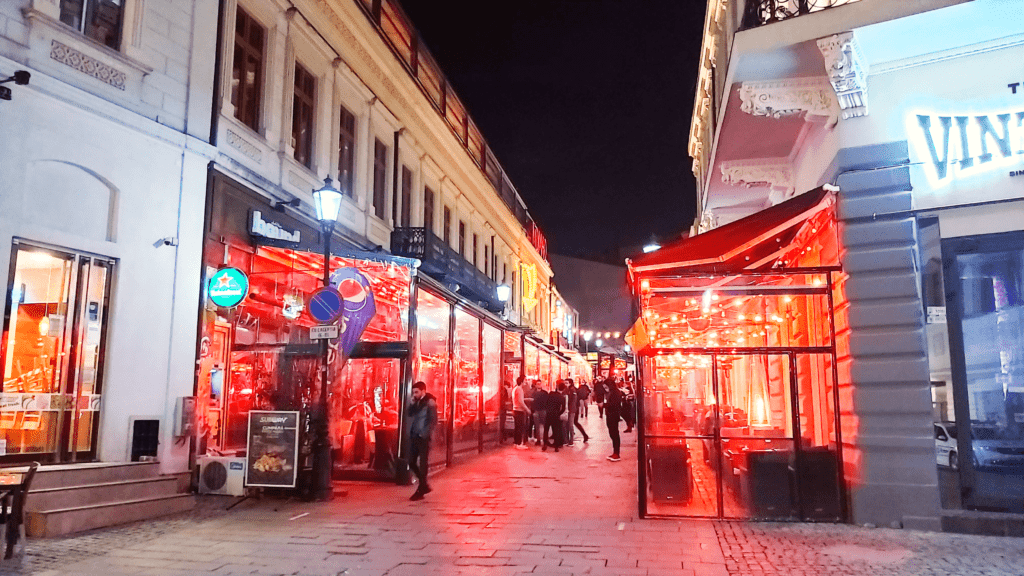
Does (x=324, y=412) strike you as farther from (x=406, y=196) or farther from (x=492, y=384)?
(x=406, y=196)

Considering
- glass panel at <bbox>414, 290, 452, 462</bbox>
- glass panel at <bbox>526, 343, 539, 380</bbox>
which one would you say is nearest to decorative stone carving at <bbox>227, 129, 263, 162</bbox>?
glass panel at <bbox>414, 290, 452, 462</bbox>

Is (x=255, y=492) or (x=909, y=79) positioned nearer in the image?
(x=909, y=79)

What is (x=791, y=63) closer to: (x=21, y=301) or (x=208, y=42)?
(x=208, y=42)

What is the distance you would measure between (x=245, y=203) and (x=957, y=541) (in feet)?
37.4

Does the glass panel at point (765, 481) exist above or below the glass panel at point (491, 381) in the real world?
below

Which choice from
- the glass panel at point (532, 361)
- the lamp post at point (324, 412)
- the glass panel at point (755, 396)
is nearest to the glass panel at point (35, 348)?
the lamp post at point (324, 412)

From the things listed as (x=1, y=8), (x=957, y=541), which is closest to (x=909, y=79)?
(x=957, y=541)

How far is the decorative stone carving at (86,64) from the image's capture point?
970 centimetres

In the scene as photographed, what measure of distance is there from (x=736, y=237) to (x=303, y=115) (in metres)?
9.69

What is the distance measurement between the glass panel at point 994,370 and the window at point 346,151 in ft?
41.5

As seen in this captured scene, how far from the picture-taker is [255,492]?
11500 mm

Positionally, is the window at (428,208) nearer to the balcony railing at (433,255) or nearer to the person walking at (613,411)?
the balcony railing at (433,255)

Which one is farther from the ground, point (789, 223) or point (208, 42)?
point (208, 42)

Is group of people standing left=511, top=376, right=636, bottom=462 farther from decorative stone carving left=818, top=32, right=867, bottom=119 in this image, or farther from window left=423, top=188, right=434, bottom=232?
decorative stone carving left=818, top=32, right=867, bottom=119
